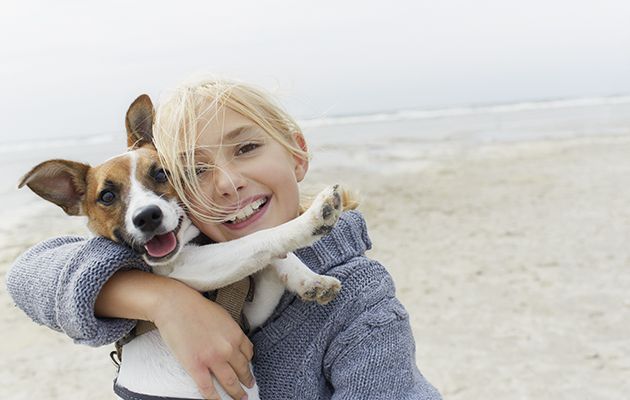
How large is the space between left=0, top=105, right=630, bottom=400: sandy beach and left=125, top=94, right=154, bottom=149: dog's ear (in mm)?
868

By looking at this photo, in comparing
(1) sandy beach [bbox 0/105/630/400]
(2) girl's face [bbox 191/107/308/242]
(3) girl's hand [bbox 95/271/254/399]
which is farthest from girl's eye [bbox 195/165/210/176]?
(1) sandy beach [bbox 0/105/630/400]

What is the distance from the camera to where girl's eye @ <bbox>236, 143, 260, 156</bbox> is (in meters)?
2.04

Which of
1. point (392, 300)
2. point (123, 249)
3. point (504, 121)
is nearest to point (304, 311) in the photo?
point (392, 300)

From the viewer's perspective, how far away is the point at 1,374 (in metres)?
5.16

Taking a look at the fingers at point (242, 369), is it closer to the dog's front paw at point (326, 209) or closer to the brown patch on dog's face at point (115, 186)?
the dog's front paw at point (326, 209)

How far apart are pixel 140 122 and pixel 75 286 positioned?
2.48 feet

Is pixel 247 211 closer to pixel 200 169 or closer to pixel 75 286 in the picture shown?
pixel 200 169

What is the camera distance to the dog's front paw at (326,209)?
1867 mm

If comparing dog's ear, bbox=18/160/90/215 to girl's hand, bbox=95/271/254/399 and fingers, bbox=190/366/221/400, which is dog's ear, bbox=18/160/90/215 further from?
fingers, bbox=190/366/221/400

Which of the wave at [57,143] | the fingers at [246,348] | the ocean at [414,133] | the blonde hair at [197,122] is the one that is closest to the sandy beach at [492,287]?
the blonde hair at [197,122]

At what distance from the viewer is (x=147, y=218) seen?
6.34 feet

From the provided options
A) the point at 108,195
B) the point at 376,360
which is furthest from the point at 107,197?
the point at 376,360

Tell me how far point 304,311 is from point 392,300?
0.27 m

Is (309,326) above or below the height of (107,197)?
below
